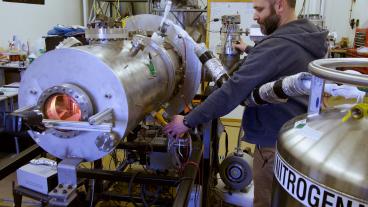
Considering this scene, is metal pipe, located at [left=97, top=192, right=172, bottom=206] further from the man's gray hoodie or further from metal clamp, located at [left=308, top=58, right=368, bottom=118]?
metal clamp, located at [left=308, top=58, right=368, bottom=118]

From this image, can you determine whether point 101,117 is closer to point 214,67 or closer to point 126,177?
point 126,177

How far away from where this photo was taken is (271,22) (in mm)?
1534

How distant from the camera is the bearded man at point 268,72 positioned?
1.32 m

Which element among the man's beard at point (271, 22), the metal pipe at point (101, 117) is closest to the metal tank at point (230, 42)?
the man's beard at point (271, 22)

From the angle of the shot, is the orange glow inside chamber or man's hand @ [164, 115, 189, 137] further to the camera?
man's hand @ [164, 115, 189, 137]

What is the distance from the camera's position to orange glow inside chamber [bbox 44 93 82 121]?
3.40 feet

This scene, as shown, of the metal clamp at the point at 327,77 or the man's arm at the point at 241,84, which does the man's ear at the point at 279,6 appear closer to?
the man's arm at the point at 241,84

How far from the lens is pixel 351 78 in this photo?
622 mm

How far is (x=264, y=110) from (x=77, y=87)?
85cm

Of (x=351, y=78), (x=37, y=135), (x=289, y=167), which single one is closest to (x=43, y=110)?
(x=37, y=135)

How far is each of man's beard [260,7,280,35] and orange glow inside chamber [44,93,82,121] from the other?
0.97 metres

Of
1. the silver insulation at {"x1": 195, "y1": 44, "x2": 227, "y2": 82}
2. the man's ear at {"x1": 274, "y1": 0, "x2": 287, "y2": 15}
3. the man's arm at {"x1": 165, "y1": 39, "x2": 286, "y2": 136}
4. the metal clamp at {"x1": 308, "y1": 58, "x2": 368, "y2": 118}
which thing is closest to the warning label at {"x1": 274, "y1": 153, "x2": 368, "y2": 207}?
the metal clamp at {"x1": 308, "y1": 58, "x2": 368, "y2": 118}

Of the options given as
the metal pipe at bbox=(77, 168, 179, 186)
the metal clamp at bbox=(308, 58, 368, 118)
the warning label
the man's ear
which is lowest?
the metal pipe at bbox=(77, 168, 179, 186)

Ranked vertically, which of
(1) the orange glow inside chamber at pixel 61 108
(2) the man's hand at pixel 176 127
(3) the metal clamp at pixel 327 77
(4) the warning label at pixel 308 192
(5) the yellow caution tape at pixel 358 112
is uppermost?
(3) the metal clamp at pixel 327 77
